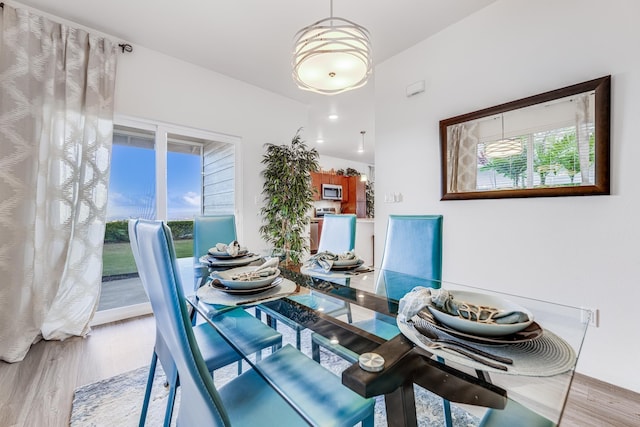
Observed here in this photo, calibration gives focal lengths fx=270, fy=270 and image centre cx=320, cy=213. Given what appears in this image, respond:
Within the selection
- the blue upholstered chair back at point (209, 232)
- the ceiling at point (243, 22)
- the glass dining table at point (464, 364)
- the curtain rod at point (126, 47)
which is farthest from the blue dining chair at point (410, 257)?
the curtain rod at point (126, 47)

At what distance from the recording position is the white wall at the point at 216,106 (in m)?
2.76

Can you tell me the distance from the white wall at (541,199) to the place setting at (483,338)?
1515 millimetres

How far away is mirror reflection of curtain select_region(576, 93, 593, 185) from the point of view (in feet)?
5.89

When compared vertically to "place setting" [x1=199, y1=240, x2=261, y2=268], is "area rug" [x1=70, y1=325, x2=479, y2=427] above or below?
below

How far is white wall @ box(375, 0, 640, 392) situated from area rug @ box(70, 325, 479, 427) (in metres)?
1.17

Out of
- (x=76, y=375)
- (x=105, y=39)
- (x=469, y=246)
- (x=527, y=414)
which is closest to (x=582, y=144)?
(x=469, y=246)

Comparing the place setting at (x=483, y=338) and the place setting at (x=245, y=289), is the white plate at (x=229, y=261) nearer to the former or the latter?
the place setting at (x=245, y=289)

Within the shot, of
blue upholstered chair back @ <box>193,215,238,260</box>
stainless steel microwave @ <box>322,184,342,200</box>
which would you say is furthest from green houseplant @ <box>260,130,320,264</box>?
stainless steel microwave @ <box>322,184,342,200</box>

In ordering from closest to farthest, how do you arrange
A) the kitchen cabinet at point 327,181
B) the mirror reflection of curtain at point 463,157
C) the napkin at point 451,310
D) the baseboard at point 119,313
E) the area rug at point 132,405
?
the napkin at point 451,310 < the area rug at point 132,405 < the mirror reflection of curtain at point 463,157 < the baseboard at point 119,313 < the kitchen cabinet at point 327,181

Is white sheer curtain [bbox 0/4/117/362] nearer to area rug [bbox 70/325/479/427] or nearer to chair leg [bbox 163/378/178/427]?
area rug [bbox 70/325/479/427]

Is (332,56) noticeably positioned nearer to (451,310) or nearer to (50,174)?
(451,310)

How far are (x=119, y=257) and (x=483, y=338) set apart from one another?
326cm

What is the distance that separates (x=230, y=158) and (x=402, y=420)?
11.5 feet

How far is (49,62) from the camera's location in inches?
88.1
